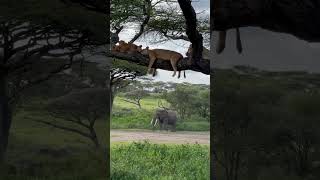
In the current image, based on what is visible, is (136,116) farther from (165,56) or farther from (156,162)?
(165,56)

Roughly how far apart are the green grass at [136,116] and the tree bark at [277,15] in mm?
1365

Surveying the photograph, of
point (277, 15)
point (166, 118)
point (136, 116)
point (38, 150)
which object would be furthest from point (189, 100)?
point (38, 150)

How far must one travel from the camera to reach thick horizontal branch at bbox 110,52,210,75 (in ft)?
16.5

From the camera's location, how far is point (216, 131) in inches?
174

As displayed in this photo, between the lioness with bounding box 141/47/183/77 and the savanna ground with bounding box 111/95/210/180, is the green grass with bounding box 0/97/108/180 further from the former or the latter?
the lioness with bounding box 141/47/183/77

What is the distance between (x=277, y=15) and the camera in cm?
418

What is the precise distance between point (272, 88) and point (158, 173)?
182 centimetres

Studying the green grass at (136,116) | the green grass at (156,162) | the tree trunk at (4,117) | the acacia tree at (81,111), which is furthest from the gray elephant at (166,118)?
the tree trunk at (4,117)

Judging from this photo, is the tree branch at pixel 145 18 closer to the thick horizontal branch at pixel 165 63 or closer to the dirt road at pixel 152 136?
the thick horizontal branch at pixel 165 63

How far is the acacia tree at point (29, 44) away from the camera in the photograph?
420cm

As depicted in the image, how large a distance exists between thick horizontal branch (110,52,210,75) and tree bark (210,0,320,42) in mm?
785

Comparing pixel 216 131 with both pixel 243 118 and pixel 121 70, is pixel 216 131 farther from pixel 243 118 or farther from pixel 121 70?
pixel 121 70

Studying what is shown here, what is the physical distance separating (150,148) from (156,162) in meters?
0.17

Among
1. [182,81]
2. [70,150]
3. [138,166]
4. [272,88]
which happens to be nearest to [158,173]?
[138,166]
